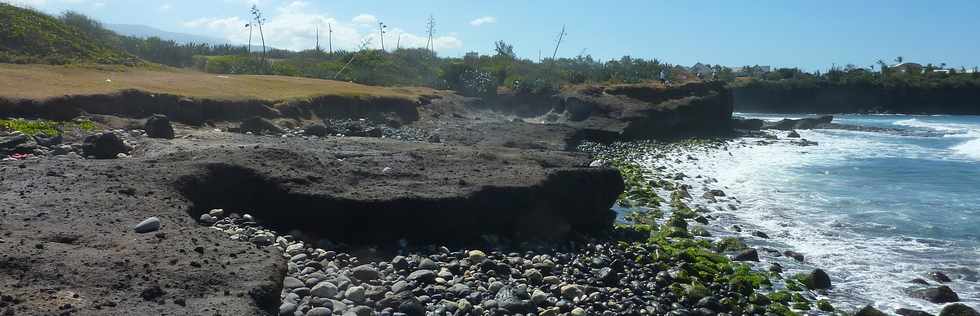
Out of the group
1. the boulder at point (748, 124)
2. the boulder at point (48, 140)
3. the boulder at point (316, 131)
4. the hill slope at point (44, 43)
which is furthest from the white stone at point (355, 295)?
the boulder at point (748, 124)

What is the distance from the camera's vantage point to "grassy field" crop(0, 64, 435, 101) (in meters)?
22.9

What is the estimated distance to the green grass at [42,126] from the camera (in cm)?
1794

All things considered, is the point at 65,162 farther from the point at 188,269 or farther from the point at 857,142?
the point at 857,142

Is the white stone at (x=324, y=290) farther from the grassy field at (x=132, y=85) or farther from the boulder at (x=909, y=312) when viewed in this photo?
the grassy field at (x=132, y=85)

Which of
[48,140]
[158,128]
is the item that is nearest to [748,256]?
A: [158,128]

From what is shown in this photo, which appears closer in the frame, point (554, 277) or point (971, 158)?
point (554, 277)

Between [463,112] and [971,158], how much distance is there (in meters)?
23.9

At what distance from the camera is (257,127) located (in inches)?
961

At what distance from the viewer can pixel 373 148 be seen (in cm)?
1762

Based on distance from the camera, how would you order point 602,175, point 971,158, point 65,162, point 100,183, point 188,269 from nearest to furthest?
point 188,269, point 100,183, point 65,162, point 602,175, point 971,158

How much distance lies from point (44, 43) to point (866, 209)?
1378 inches

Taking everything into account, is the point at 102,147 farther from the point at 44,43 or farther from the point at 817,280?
the point at 44,43

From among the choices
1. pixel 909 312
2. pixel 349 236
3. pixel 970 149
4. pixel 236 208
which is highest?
pixel 236 208

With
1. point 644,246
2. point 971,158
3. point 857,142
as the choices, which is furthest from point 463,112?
point 644,246
